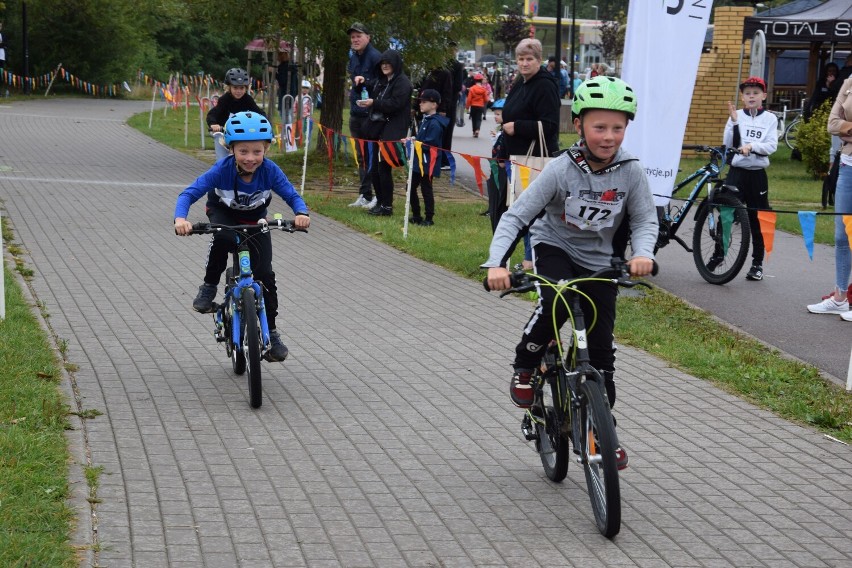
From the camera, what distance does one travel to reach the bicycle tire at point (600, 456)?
4762mm

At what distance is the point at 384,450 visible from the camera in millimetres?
6219

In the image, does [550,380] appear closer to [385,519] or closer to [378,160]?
[385,519]

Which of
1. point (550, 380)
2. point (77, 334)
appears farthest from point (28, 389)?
point (550, 380)

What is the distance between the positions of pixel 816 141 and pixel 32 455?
17680 millimetres

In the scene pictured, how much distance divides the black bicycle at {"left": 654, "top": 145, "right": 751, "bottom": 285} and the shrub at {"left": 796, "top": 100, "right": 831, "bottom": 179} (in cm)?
926

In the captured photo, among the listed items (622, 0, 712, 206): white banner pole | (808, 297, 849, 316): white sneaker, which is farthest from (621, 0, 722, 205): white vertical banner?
(808, 297, 849, 316): white sneaker

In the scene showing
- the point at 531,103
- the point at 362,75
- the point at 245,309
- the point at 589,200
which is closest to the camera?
the point at 589,200

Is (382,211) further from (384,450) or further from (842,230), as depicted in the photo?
(384,450)

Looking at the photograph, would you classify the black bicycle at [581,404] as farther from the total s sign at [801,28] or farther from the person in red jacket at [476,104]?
the person in red jacket at [476,104]

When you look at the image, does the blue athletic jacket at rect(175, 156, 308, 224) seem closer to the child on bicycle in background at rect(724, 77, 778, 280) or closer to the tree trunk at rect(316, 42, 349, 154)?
the child on bicycle in background at rect(724, 77, 778, 280)

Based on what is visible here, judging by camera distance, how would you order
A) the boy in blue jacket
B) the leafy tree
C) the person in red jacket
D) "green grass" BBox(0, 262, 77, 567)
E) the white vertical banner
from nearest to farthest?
"green grass" BBox(0, 262, 77, 567), the white vertical banner, the boy in blue jacket, the person in red jacket, the leafy tree

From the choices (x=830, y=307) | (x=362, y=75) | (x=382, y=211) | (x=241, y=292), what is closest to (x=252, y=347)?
(x=241, y=292)

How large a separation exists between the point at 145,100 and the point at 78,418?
44738mm

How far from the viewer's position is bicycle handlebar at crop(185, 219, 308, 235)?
22.7 ft
